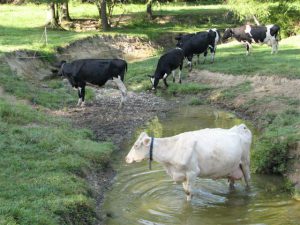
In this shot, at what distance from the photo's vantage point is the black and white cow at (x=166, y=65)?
22.7m

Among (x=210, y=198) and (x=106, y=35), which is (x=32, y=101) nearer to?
(x=210, y=198)

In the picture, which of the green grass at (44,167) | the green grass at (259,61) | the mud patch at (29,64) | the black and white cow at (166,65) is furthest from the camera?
the mud patch at (29,64)

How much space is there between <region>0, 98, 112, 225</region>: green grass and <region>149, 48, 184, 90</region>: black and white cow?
24.6 feet

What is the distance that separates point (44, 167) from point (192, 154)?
10.6ft

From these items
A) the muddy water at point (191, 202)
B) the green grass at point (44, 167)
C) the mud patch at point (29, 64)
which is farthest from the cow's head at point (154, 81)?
the muddy water at point (191, 202)

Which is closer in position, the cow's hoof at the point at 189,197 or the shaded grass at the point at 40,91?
the cow's hoof at the point at 189,197

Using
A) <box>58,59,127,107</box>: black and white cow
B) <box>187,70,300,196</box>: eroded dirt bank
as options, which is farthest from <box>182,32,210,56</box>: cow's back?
<box>58,59,127,107</box>: black and white cow

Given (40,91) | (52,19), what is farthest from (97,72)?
(52,19)

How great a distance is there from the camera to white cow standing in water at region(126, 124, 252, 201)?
33.7 feet

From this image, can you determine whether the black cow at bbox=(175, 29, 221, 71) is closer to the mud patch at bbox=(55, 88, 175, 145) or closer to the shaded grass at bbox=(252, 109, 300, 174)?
the mud patch at bbox=(55, 88, 175, 145)

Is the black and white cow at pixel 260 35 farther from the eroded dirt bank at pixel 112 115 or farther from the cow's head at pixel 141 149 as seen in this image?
the cow's head at pixel 141 149

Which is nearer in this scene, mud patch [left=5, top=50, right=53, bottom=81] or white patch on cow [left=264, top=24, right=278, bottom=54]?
mud patch [left=5, top=50, right=53, bottom=81]

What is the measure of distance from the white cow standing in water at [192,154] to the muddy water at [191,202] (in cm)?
50

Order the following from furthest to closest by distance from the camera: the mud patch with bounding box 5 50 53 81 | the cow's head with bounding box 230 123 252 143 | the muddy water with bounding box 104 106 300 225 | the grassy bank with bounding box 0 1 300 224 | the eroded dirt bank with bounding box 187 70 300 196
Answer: the mud patch with bounding box 5 50 53 81 → the eroded dirt bank with bounding box 187 70 300 196 → the cow's head with bounding box 230 123 252 143 → the muddy water with bounding box 104 106 300 225 → the grassy bank with bounding box 0 1 300 224
